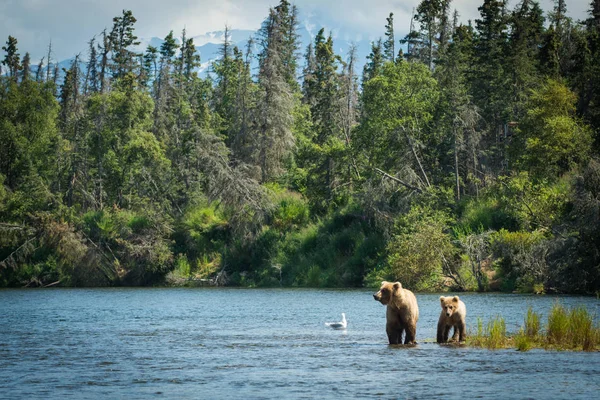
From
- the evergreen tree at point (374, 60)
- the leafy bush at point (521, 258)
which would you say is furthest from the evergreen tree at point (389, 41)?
the leafy bush at point (521, 258)

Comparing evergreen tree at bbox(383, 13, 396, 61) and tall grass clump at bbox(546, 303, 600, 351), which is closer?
tall grass clump at bbox(546, 303, 600, 351)

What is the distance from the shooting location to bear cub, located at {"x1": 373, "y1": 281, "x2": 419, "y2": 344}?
71.6ft

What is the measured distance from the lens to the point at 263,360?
21234mm

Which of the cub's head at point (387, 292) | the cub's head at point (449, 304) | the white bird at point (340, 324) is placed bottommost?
the white bird at point (340, 324)

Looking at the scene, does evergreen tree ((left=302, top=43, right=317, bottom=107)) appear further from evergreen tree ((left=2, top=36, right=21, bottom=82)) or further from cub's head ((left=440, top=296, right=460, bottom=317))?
cub's head ((left=440, top=296, right=460, bottom=317))

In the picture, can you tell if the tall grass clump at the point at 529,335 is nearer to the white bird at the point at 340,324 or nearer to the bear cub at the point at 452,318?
the bear cub at the point at 452,318

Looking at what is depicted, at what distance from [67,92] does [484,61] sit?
159 feet

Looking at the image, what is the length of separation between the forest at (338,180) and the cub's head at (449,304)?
21547 millimetres

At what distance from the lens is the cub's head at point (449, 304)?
853 inches

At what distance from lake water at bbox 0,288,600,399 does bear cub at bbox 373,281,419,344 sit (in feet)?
1.65

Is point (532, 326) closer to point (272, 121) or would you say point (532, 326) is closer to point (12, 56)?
point (272, 121)

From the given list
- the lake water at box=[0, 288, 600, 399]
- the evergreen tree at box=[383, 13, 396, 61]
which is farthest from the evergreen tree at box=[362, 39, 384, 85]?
the lake water at box=[0, 288, 600, 399]

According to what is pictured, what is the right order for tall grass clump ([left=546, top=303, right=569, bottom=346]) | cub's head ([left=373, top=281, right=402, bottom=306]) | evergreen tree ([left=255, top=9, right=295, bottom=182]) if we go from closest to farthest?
cub's head ([left=373, top=281, right=402, bottom=306]) < tall grass clump ([left=546, top=303, right=569, bottom=346]) < evergreen tree ([left=255, top=9, right=295, bottom=182])

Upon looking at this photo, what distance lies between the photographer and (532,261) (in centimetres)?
4556
